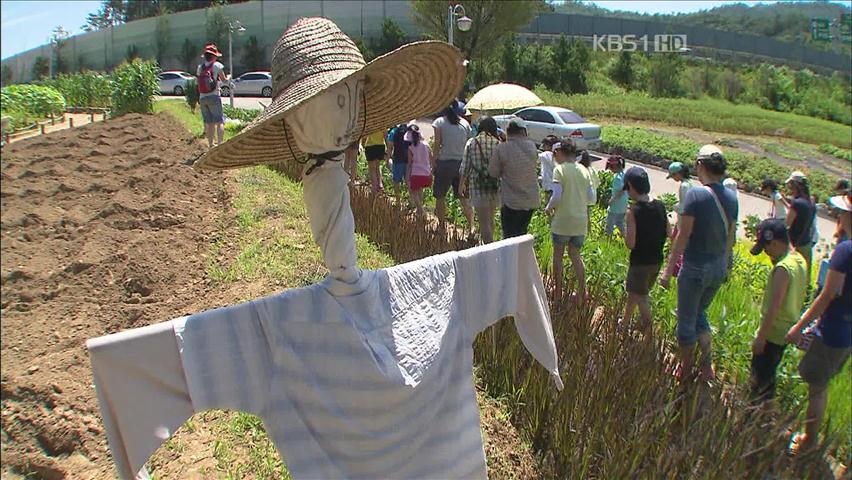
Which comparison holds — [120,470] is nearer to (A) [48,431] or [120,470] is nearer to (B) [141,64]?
(A) [48,431]

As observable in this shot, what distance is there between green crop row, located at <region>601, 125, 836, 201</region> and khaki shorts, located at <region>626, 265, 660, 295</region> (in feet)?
30.2

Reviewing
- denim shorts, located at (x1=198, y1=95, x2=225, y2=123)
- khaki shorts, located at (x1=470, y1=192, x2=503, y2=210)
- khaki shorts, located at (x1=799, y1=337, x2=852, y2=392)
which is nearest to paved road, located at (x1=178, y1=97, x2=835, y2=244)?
denim shorts, located at (x1=198, y1=95, x2=225, y2=123)

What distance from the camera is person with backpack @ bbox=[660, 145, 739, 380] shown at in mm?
3602

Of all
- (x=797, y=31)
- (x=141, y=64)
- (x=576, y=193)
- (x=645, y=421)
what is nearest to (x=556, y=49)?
(x=141, y=64)

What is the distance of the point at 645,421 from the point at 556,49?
3419cm

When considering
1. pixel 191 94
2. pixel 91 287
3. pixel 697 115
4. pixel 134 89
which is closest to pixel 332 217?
pixel 91 287

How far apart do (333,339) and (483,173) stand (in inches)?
164

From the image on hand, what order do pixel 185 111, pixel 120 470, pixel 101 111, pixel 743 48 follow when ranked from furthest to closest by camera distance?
pixel 743 48, pixel 185 111, pixel 101 111, pixel 120 470

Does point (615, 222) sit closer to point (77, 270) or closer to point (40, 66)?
point (77, 270)

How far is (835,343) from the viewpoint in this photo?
10.5 feet

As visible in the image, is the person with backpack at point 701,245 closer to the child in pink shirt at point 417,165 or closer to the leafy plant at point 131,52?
the child in pink shirt at point 417,165

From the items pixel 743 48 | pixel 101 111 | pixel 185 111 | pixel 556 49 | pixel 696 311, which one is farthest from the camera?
pixel 743 48

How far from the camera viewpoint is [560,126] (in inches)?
616

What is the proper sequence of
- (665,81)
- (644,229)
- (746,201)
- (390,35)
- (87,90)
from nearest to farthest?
1. (644,229)
2. (87,90)
3. (746,201)
4. (390,35)
5. (665,81)
